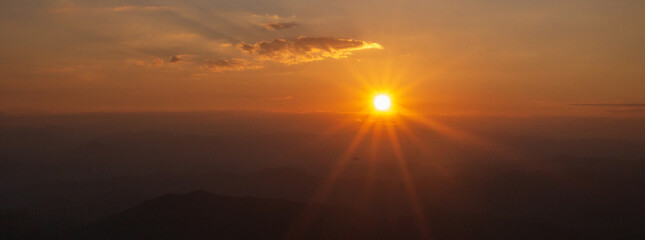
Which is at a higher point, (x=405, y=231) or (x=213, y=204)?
(x=213, y=204)

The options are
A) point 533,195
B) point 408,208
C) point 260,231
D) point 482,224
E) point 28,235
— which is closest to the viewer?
point 260,231

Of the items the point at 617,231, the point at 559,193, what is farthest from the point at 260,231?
the point at 559,193

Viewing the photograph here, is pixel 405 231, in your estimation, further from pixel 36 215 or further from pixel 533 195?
pixel 36 215

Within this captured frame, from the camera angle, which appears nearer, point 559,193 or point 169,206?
point 169,206

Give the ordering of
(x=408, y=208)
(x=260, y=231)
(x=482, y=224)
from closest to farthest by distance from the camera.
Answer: (x=260, y=231), (x=482, y=224), (x=408, y=208)

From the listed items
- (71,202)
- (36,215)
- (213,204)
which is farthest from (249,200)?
(71,202)

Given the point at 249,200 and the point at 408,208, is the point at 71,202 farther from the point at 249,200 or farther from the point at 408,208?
the point at 408,208
